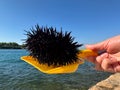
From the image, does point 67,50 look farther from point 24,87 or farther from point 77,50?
point 24,87

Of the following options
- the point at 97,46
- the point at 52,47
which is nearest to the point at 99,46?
the point at 97,46

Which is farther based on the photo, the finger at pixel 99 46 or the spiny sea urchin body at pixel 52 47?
the finger at pixel 99 46

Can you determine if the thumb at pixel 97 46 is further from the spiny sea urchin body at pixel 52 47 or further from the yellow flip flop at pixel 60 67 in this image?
the spiny sea urchin body at pixel 52 47

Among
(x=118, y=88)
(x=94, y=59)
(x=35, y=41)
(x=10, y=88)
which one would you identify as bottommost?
(x=10, y=88)

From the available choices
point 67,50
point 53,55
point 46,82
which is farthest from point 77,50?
point 46,82

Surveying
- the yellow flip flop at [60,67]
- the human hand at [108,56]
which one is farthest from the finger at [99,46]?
the yellow flip flop at [60,67]

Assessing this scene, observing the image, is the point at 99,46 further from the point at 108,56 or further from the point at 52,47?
the point at 52,47
